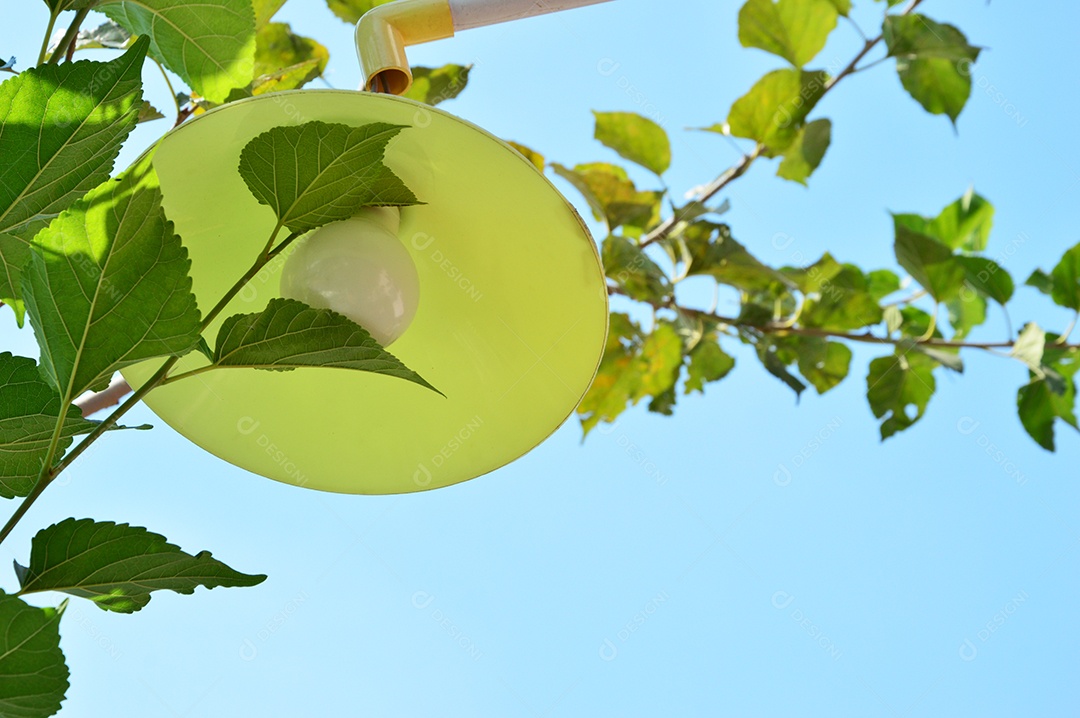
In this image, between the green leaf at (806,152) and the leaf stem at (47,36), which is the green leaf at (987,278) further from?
the leaf stem at (47,36)

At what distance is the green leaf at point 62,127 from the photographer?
37cm

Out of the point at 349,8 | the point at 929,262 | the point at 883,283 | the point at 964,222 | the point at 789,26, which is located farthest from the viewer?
the point at 883,283

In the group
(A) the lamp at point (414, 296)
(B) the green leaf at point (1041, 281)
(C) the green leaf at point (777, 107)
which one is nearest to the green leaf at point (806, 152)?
(C) the green leaf at point (777, 107)

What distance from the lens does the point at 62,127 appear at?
382 millimetres

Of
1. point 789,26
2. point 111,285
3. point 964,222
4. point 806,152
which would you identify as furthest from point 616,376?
point 111,285

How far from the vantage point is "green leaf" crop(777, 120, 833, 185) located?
4.11 feet

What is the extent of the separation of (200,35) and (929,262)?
1.10 m

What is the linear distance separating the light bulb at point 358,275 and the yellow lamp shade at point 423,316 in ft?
0.13

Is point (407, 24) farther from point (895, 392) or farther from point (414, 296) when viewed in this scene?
point (895, 392)

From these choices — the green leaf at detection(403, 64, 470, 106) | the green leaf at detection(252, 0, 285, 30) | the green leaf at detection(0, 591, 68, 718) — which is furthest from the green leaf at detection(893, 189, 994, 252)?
the green leaf at detection(0, 591, 68, 718)

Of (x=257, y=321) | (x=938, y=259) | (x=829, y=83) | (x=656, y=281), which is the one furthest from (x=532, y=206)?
(x=938, y=259)

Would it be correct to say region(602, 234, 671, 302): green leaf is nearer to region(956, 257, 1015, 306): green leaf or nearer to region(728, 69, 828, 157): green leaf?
region(728, 69, 828, 157): green leaf

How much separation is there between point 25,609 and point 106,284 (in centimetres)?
12

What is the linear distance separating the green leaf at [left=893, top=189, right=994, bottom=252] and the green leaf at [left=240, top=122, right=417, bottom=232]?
134cm
